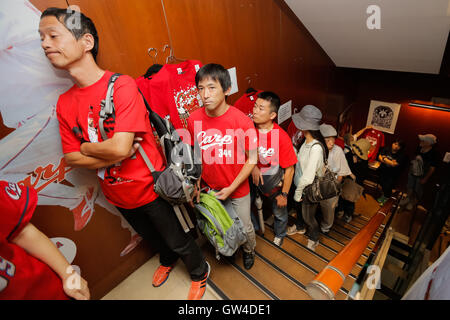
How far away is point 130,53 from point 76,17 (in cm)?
49

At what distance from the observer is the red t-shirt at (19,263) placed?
3.03ft

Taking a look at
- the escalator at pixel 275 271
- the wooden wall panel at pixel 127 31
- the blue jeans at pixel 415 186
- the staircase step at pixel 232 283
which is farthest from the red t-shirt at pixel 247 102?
the blue jeans at pixel 415 186

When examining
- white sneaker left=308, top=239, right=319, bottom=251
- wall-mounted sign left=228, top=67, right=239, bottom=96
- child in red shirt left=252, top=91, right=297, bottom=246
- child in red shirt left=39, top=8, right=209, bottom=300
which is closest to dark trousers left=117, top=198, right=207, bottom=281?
child in red shirt left=39, top=8, right=209, bottom=300

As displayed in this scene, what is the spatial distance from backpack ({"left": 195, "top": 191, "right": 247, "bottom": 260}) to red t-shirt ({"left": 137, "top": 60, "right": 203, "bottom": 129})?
2.21ft

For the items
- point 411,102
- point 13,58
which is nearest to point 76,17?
point 13,58

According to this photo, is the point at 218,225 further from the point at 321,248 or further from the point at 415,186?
the point at 415,186

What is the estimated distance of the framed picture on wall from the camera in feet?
18.7

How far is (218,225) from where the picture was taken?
5.75 feet

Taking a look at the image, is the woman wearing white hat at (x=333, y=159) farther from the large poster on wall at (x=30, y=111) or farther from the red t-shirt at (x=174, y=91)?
the large poster on wall at (x=30, y=111)

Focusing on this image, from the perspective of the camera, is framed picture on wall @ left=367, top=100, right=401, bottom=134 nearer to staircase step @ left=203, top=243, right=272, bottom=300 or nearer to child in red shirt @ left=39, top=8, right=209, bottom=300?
staircase step @ left=203, top=243, right=272, bottom=300

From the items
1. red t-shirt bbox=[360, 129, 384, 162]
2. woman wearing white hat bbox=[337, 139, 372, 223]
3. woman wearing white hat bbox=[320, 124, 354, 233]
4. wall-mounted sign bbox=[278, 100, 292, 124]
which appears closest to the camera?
woman wearing white hat bbox=[320, 124, 354, 233]

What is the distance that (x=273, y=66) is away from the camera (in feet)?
10.1

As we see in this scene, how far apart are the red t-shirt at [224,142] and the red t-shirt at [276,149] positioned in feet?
1.31

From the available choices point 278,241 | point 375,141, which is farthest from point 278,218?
point 375,141
